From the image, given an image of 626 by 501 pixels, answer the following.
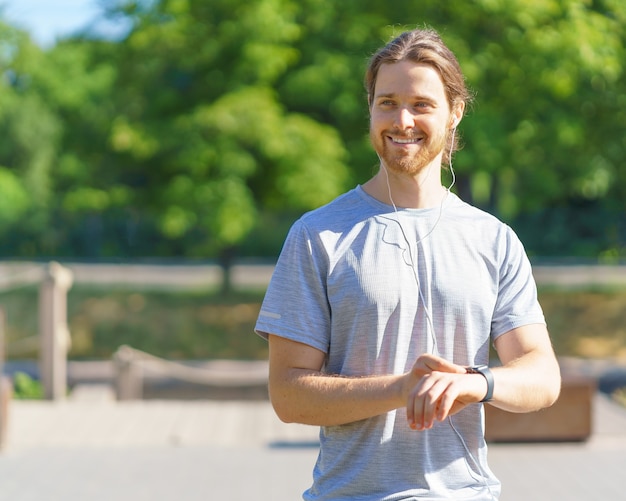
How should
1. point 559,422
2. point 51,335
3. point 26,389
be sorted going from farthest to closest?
point 26,389 < point 51,335 < point 559,422

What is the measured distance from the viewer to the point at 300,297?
2068mm

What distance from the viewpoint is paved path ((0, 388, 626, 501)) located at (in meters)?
7.15

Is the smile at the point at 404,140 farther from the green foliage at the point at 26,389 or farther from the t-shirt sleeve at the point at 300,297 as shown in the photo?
the green foliage at the point at 26,389

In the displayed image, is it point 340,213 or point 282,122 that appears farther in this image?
point 282,122

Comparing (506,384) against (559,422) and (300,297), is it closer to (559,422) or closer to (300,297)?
(300,297)

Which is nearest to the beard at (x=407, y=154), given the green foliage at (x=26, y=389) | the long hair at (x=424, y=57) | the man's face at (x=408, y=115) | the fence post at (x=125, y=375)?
the man's face at (x=408, y=115)

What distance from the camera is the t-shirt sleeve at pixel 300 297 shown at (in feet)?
6.75

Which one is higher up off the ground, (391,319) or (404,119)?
(404,119)

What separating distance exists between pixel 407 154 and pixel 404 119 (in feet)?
0.26

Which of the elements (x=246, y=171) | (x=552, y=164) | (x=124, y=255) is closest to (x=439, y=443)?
(x=246, y=171)

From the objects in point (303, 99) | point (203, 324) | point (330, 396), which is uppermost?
point (303, 99)

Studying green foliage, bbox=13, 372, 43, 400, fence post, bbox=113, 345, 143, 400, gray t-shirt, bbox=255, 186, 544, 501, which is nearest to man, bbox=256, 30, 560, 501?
gray t-shirt, bbox=255, 186, 544, 501

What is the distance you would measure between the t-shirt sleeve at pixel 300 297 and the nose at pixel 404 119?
11.0 inches

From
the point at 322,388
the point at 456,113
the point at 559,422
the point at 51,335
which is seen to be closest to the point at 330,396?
the point at 322,388
